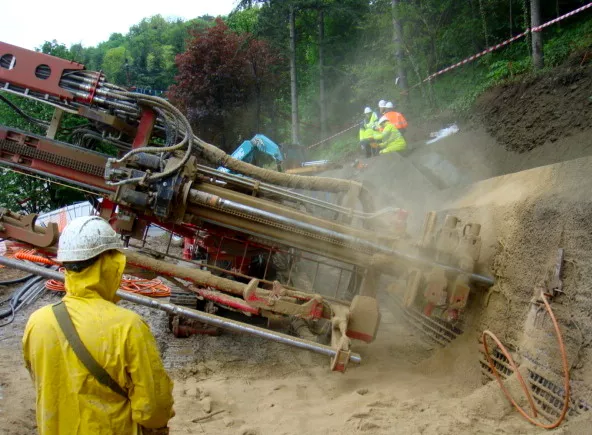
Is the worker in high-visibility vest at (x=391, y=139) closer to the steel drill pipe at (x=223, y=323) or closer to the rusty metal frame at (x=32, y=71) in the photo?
the rusty metal frame at (x=32, y=71)

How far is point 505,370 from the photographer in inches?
179

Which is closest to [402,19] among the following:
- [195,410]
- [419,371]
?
[419,371]

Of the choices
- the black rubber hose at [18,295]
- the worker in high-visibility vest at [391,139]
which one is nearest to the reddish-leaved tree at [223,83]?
the worker in high-visibility vest at [391,139]

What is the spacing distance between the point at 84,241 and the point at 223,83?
17.1 metres

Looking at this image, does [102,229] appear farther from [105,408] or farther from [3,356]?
[3,356]

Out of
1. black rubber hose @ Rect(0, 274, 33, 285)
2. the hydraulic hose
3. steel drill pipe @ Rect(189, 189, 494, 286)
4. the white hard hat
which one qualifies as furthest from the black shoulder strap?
black rubber hose @ Rect(0, 274, 33, 285)

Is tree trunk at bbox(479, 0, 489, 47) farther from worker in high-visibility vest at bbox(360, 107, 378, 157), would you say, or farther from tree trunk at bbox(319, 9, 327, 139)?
tree trunk at bbox(319, 9, 327, 139)

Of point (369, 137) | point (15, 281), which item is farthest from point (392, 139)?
point (15, 281)

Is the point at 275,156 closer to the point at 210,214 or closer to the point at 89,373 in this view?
the point at 210,214

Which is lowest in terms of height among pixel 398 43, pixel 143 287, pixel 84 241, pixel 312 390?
pixel 312 390

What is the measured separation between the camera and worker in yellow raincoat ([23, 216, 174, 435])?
2273mm

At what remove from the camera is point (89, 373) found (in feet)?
7.47

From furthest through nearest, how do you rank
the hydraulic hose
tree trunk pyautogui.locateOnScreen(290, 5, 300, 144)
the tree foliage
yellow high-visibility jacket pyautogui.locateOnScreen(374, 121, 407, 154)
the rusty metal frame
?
tree trunk pyautogui.locateOnScreen(290, 5, 300, 144), the tree foliage, yellow high-visibility jacket pyautogui.locateOnScreen(374, 121, 407, 154), the hydraulic hose, the rusty metal frame

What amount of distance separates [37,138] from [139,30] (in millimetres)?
69228
